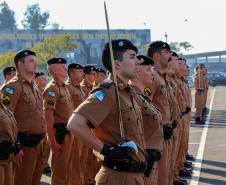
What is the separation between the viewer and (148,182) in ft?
16.3

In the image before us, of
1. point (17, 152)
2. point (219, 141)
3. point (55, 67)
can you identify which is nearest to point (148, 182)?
point (17, 152)

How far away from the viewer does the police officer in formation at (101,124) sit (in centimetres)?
397

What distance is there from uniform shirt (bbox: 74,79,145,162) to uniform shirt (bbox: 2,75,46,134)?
8.47ft

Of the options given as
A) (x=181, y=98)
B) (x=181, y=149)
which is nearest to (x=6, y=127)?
(x=181, y=149)

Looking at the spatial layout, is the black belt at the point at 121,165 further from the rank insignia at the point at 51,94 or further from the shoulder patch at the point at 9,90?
the rank insignia at the point at 51,94

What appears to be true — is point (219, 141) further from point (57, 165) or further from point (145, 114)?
point (145, 114)

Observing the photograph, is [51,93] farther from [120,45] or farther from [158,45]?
[120,45]

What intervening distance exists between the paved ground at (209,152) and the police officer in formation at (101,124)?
1.22 ft

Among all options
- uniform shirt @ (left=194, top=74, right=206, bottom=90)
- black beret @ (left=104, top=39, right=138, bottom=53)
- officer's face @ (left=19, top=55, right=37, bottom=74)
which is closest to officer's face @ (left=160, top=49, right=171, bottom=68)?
officer's face @ (left=19, top=55, right=37, bottom=74)

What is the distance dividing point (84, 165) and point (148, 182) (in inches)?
139

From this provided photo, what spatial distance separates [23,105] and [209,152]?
609 cm

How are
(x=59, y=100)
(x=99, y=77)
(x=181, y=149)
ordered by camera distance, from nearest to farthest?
(x=59, y=100) → (x=181, y=149) → (x=99, y=77)

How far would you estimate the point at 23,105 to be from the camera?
21.6ft

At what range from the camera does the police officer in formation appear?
3973 mm
